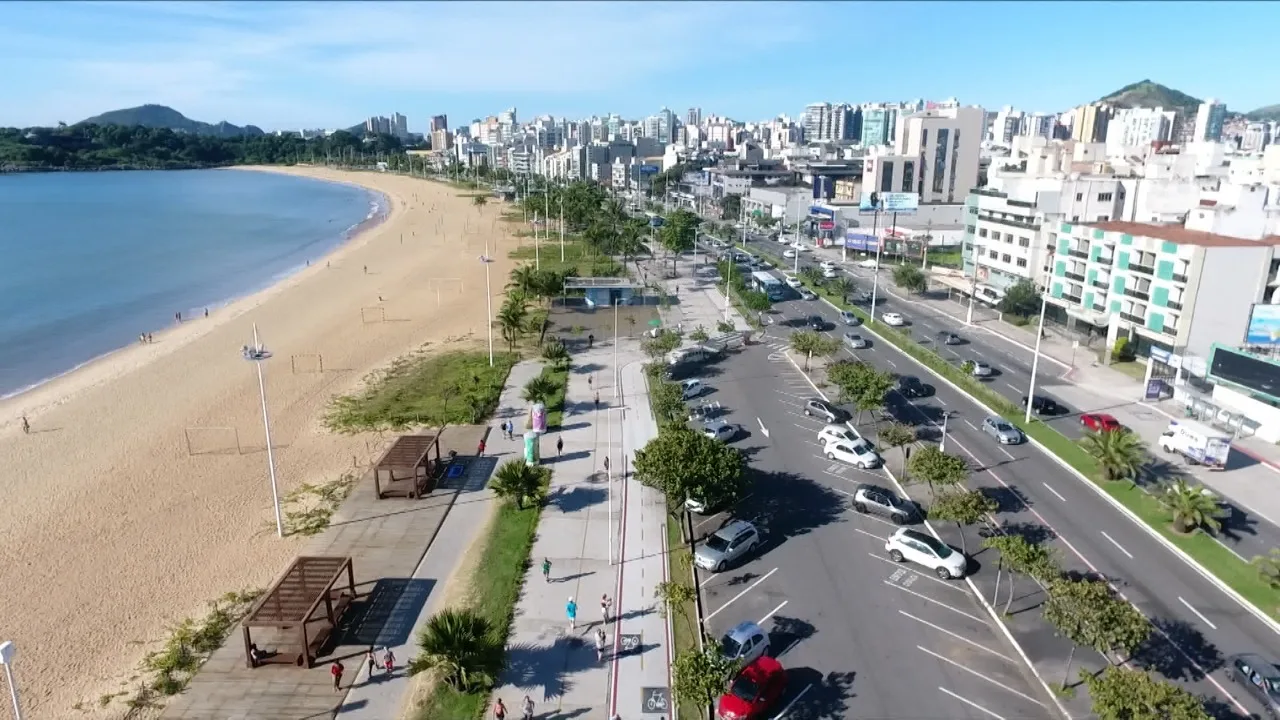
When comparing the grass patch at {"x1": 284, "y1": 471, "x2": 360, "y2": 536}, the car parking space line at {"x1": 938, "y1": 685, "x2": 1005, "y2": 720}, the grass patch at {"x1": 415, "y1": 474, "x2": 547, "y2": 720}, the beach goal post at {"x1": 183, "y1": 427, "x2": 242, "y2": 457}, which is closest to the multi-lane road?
the car parking space line at {"x1": 938, "y1": 685, "x2": 1005, "y2": 720}

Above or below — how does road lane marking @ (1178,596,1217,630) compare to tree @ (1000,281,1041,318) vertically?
below

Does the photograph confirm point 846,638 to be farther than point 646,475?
No

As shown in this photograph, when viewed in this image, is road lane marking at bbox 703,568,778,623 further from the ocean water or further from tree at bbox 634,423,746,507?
the ocean water

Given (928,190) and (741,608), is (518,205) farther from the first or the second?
(741,608)

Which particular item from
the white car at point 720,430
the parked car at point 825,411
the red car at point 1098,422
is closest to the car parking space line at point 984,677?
the white car at point 720,430

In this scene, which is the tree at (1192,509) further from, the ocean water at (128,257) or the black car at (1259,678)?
the ocean water at (128,257)

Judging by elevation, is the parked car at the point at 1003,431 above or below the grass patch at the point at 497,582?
above

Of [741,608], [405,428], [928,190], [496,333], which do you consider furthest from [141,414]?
[928,190]
